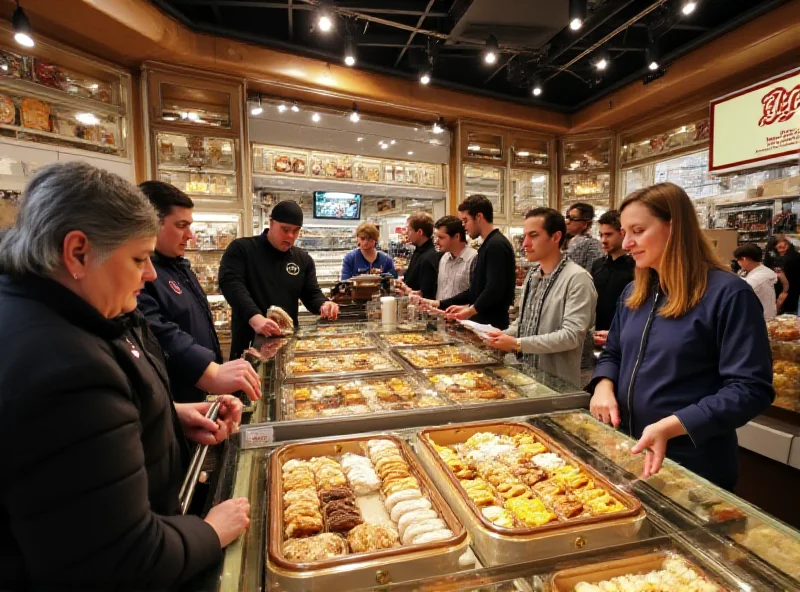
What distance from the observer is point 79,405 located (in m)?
0.70

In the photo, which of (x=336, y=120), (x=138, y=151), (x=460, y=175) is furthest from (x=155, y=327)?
(x=460, y=175)

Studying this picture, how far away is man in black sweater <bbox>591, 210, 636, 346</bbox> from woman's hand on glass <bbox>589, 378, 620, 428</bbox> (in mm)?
2026

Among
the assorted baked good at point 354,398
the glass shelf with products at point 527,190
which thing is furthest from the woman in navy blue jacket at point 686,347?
the glass shelf with products at point 527,190

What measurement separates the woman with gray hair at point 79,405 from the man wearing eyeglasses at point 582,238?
4398 mm

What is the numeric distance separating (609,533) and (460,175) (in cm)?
730

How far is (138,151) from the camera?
566 centimetres

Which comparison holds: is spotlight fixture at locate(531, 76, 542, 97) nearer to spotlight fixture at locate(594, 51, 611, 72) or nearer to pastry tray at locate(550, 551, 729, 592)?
spotlight fixture at locate(594, 51, 611, 72)

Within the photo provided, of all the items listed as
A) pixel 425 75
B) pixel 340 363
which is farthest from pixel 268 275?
pixel 425 75

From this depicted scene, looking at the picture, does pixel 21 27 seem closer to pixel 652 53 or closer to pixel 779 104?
pixel 652 53

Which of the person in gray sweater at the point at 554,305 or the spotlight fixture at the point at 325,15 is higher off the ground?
the spotlight fixture at the point at 325,15

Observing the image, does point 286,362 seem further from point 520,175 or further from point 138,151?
point 520,175

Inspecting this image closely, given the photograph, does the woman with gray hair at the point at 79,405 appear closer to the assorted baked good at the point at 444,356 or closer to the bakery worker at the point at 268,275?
the assorted baked good at the point at 444,356

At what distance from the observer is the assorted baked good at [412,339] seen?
283cm

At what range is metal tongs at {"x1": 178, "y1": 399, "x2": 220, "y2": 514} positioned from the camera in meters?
1.14
